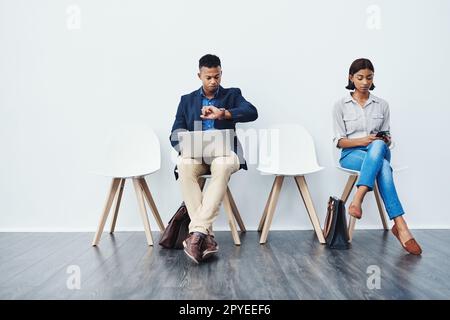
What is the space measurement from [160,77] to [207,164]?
1.02m

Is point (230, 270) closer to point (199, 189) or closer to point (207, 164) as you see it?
point (199, 189)

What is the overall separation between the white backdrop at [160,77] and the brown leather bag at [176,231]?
2.28 ft

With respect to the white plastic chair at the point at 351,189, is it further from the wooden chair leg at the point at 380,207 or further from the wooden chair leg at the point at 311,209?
the wooden chair leg at the point at 311,209

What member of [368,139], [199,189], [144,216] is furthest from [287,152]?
[144,216]

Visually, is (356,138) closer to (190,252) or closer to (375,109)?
(375,109)

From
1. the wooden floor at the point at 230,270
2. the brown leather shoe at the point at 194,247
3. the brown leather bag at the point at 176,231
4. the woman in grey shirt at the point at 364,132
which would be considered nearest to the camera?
the wooden floor at the point at 230,270

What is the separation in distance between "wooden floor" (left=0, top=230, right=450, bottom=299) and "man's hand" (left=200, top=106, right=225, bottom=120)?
34.0 inches

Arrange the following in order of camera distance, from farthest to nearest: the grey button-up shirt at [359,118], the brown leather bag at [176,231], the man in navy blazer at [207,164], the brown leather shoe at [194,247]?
the grey button-up shirt at [359,118] → the brown leather bag at [176,231] → the man in navy blazer at [207,164] → the brown leather shoe at [194,247]

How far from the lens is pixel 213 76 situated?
2.83 metres

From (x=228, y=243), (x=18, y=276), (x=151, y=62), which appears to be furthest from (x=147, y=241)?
(x=151, y=62)

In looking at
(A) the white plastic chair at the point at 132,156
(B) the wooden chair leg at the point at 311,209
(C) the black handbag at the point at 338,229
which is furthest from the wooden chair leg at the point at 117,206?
(C) the black handbag at the point at 338,229

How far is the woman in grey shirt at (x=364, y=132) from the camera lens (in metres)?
2.60

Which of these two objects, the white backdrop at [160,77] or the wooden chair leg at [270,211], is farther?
the white backdrop at [160,77]

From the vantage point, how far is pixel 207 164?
2.83 m
